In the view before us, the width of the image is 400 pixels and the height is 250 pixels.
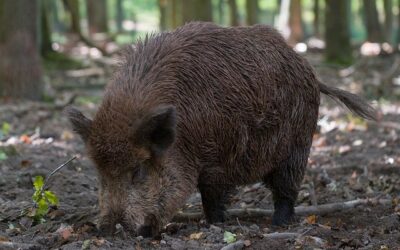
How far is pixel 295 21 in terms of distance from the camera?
32.2m

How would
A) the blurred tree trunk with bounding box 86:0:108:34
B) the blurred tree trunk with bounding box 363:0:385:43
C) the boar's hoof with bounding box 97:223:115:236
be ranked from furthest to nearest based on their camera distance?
the blurred tree trunk with bounding box 86:0:108:34
the blurred tree trunk with bounding box 363:0:385:43
the boar's hoof with bounding box 97:223:115:236

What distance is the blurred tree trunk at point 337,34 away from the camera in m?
21.3

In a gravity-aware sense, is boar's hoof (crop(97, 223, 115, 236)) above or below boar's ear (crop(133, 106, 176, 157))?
below

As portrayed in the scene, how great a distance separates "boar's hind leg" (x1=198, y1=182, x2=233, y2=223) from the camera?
6.23 metres

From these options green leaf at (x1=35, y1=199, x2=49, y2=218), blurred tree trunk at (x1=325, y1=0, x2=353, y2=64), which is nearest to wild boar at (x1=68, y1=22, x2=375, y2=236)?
green leaf at (x1=35, y1=199, x2=49, y2=218)

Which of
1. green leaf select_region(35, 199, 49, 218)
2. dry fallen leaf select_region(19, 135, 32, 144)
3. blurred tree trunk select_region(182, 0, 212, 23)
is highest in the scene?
blurred tree trunk select_region(182, 0, 212, 23)

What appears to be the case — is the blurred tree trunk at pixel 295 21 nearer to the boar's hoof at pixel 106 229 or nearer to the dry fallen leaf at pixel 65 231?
the dry fallen leaf at pixel 65 231

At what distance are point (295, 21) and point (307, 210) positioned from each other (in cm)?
2600

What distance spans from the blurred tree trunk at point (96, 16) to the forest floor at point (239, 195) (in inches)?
898

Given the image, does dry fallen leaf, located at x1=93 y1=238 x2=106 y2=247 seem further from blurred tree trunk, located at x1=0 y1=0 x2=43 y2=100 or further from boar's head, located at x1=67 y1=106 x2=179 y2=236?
blurred tree trunk, located at x1=0 y1=0 x2=43 y2=100

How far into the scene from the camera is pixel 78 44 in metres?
30.2

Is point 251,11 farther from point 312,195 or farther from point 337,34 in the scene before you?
point 312,195

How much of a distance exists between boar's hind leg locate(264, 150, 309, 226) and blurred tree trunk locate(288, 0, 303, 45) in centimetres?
2502

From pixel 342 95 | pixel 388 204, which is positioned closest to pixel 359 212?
pixel 388 204
